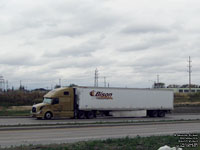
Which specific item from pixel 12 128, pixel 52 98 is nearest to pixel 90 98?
pixel 52 98

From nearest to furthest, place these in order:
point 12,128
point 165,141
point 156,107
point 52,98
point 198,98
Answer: point 165,141
point 12,128
point 52,98
point 156,107
point 198,98

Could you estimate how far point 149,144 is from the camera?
551 inches

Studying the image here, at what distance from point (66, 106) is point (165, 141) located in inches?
865

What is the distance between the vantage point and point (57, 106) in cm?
3550

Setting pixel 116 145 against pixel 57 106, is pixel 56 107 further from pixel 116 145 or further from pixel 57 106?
pixel 116 145

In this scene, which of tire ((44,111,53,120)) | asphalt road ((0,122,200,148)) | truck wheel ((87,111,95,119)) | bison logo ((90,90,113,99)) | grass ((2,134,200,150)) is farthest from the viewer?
bison logo ((90,90,113,99))

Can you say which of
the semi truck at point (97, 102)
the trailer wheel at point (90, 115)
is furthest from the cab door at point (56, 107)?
the trailer wheel at point (90, 115)

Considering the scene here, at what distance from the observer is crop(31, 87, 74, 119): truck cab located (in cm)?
3467

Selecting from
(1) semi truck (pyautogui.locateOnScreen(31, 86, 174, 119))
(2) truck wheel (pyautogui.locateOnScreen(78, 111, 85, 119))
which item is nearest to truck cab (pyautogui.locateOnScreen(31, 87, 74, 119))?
(1) semi truck (pyautogui.locateOnScreen(31, 86, 174, 119))

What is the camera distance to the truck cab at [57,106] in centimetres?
3467

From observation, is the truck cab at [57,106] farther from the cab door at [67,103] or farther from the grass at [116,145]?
the grass at [116,145]

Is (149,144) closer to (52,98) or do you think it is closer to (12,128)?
(12,128)

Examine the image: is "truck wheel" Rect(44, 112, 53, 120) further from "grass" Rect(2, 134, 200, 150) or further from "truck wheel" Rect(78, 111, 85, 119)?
"grass" Rect(2, 134, 200, 150)

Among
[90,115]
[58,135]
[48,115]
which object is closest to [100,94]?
[90,115]
